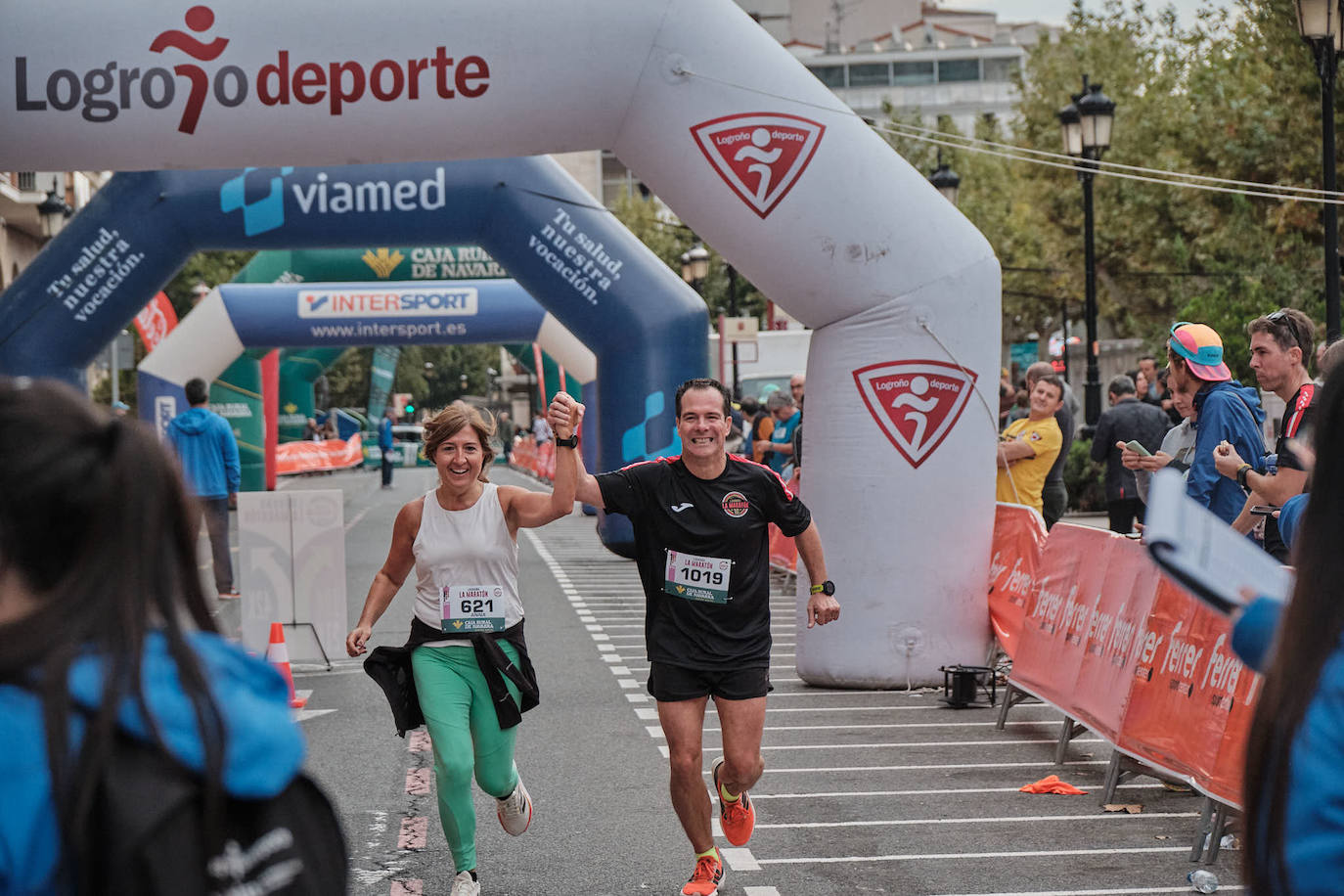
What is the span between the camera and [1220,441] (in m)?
7.89

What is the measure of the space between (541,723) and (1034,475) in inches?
162

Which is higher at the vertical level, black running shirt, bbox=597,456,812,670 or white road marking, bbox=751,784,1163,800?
black running shirt, bbox=597,456,812,670

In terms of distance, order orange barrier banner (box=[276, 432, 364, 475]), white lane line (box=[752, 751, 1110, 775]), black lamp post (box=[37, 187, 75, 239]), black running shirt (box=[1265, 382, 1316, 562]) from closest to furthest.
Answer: black running shirt (box=[1265, 382, 1316, 562])
white lane line (box=[752, 751, 1110, 775])
black lamp post (box=[37, 187, 75, 239])
orange barrier banner (box=[276, 432, 364, 475])

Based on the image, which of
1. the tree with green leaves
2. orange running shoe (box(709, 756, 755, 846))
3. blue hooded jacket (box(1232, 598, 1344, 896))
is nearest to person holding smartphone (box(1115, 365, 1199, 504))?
orange running shoe (box(709, 756, 755, 846))

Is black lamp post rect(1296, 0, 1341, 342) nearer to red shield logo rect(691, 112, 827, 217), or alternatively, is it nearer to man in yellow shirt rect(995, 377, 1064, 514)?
man in yellow shirt rect(995, 377, 1064, 514)

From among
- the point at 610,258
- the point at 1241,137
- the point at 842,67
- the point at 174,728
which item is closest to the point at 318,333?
the point at 610,258

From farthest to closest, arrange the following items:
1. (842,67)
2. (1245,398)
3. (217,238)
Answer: (842,67)
(217,238)
(1245,398)

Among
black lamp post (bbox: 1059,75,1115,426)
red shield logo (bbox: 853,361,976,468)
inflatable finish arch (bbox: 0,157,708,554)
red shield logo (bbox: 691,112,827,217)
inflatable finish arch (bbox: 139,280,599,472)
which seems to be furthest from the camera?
inflatable finish arch (bbox: 139,280,599,472)

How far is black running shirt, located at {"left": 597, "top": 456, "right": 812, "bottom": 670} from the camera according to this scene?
5988 mm

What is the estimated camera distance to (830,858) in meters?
6.43

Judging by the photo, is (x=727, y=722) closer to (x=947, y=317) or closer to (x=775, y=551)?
(x=947, y=317)

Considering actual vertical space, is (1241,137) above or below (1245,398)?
above

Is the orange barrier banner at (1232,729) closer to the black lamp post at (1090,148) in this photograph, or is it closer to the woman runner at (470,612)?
the woman runner at (470,612)

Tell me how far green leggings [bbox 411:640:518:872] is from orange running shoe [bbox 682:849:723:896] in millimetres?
711
